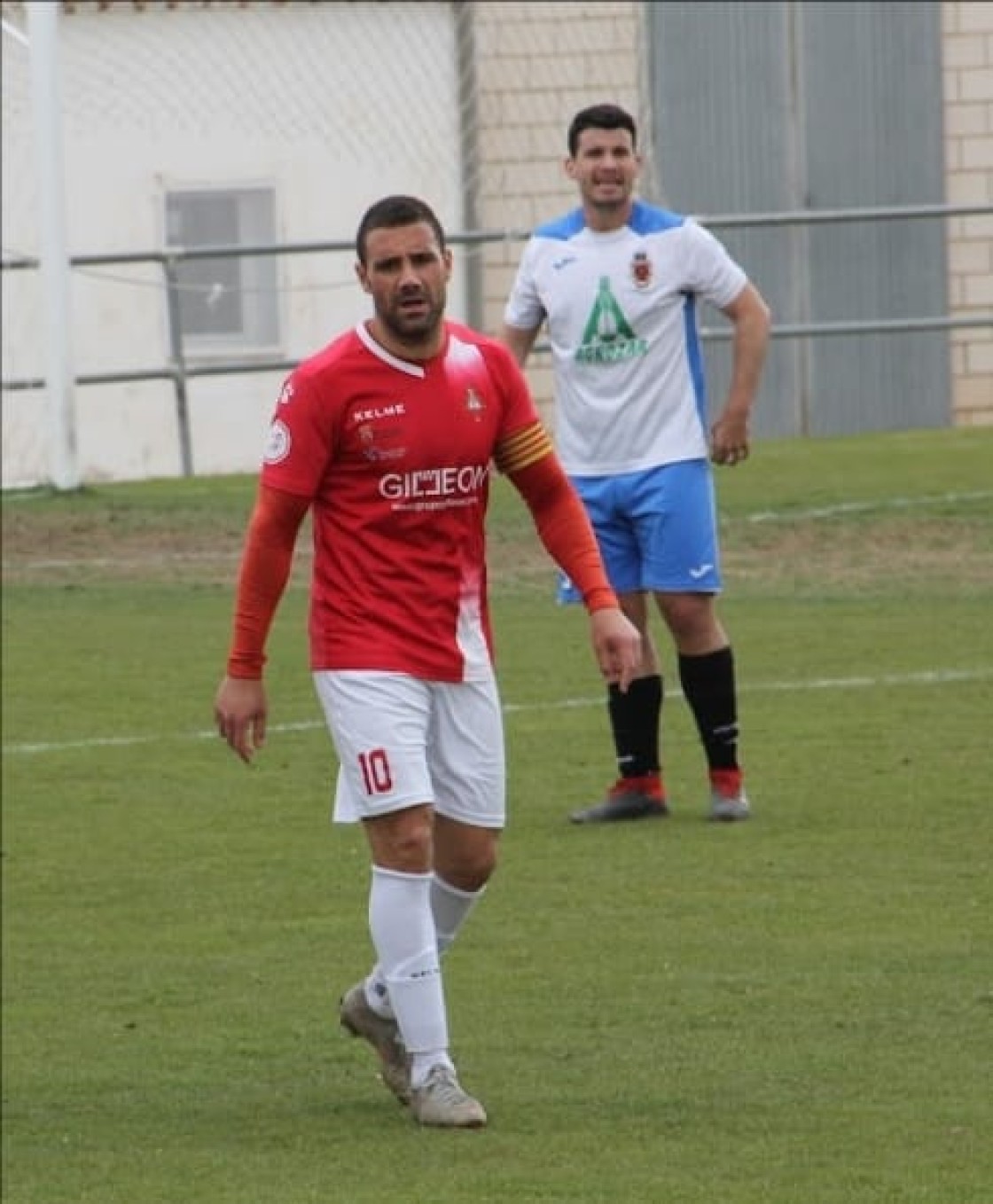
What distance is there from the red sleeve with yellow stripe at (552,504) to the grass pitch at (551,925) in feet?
3.89

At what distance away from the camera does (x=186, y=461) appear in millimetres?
24312

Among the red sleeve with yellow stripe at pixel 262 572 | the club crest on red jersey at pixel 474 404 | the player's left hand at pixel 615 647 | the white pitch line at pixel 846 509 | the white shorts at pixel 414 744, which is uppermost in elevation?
the club crest on red jersey at pixel 474 404

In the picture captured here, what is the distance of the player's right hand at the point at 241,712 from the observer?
8.14 meters

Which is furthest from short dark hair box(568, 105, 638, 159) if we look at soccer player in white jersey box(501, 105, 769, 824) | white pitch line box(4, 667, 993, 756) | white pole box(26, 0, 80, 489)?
white pole box(26, 0, 80, 489)

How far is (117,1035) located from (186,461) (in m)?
14.6

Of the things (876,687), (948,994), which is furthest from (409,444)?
(876,687)

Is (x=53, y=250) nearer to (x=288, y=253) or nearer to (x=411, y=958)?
(x=288, y=253)

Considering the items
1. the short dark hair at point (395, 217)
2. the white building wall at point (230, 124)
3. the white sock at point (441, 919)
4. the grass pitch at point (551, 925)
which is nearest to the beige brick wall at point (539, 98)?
the white building wall at point (230, 124)

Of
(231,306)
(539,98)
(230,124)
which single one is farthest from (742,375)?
(230,124)

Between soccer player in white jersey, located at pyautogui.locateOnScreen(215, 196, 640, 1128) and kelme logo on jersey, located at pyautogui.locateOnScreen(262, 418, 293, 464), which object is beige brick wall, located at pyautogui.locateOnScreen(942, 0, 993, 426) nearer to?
soccer player in white jersey, located at pyautogui.locateOnScreen(215, 196, 640, 1128)

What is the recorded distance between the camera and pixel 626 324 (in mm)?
11086

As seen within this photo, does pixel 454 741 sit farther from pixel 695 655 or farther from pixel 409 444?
pixel 695 655

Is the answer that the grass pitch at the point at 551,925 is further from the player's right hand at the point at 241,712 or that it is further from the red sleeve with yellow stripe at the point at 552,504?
the red sleeve with yellow stripe at the point at 552,504

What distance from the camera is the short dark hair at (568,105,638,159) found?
11.0 metres
